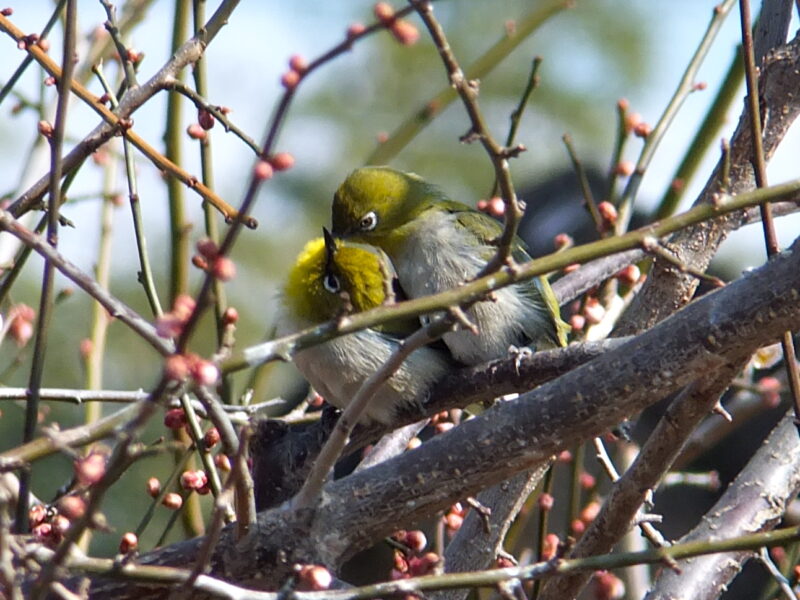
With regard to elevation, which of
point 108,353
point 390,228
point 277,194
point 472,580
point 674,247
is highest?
point 277,194

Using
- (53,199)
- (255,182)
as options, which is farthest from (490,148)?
(53,199)

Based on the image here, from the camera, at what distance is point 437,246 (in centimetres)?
328

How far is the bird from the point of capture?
2709mm

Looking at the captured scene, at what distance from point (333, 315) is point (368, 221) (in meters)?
0.76

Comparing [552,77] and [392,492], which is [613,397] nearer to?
[392,492]

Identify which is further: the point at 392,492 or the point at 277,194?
the point at 277,194

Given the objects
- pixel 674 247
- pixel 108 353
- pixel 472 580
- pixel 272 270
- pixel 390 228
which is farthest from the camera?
pixel 272 270

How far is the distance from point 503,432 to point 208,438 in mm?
734

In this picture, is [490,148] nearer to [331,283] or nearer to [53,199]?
[53,199]

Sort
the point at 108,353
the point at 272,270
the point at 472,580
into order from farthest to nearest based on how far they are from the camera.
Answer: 1. the point at 272,270
2. the point at 108,353
3. the point at 472,580

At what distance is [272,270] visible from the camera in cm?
1077

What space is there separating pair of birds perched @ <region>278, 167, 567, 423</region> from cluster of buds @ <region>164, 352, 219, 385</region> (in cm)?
144

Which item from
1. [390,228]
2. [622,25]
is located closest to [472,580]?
[390,228]

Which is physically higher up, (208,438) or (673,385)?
(208,438)
